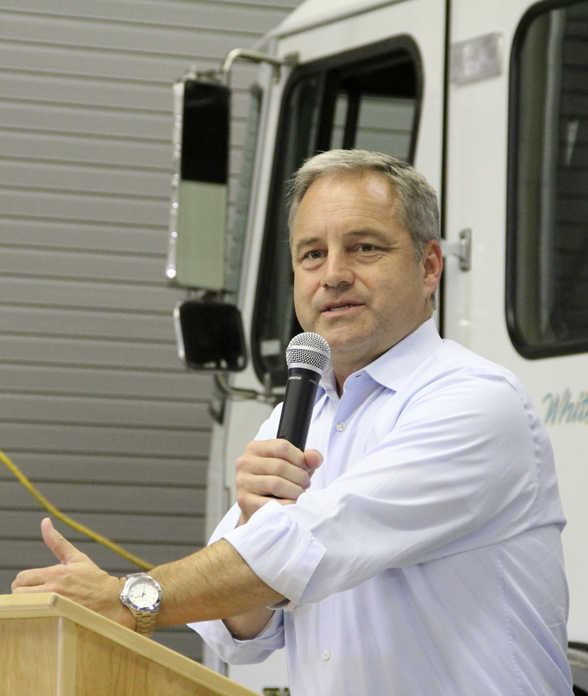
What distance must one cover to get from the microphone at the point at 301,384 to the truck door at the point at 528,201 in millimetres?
1024

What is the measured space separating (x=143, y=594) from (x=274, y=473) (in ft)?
0.96

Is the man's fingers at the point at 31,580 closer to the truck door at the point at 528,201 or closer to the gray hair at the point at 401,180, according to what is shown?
the gray hair at the point at 401,180

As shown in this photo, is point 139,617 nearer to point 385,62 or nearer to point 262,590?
point 262,590

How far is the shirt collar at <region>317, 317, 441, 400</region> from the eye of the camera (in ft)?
8.12

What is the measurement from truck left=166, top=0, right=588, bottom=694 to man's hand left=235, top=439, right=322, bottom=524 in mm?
1142

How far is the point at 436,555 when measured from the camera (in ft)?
7.17

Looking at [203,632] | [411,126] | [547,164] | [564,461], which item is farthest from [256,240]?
[203,632]

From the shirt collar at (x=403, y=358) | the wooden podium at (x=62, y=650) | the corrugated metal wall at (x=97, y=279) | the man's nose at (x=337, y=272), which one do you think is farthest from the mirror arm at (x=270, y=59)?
the wooden podium at (x=62, y=650)

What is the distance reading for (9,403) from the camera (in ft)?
23.6

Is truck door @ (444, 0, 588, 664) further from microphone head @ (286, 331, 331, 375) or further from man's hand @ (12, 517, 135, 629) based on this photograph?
man's hand @ (12, 517, 135, 629)

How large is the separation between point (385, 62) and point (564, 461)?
62.3 inches

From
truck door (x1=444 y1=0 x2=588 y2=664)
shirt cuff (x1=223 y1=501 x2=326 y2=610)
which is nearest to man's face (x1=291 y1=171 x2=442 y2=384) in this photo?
shirt cuff (x1=223 y1=501 x2=326 y2=610)

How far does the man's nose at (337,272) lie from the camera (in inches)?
100

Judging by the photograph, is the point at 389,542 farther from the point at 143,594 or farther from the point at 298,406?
the point at 143,594
